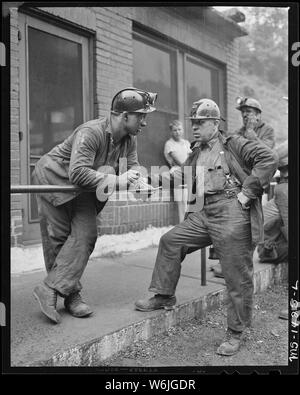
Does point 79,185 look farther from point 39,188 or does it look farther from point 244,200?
point 244,200

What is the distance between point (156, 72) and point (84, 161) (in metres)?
3.64

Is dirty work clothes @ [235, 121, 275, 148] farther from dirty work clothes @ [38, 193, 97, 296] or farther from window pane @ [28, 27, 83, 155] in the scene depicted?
dirty work clothes @ [38, 193, 97, 296]

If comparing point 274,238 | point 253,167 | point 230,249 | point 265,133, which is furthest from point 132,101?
point 274,238

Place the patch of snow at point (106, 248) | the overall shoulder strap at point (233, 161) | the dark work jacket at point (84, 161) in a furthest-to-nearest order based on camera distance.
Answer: the patch of snow at point (106, 248) < the overall shoulder strap at point (233, 161) < the dark work jacket at point (84, 161)

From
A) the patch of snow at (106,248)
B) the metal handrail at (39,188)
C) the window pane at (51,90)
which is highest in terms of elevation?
the window pane at (51,90)

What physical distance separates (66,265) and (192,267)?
1997mm

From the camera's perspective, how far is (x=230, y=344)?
292cm

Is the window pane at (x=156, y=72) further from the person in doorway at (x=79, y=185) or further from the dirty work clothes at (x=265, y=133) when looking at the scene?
the person in doorway at (x=79, y=185)

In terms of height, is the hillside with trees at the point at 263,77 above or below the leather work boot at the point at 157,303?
above

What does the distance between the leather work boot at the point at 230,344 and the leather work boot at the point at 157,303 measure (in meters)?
0.48

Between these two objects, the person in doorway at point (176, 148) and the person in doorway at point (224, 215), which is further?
the person in doorway at point (176, 148)

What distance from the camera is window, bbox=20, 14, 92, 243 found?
4266mm

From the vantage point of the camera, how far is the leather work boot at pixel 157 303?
3.09 metres

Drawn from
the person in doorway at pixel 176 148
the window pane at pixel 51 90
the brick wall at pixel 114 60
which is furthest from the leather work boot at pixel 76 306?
the person in doorway at pixel 176 148
